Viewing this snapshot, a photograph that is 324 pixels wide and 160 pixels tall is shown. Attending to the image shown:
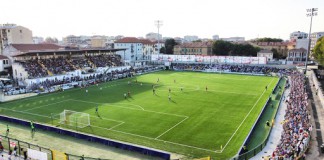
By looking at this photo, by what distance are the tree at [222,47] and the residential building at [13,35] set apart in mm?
58541

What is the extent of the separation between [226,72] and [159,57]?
72.5 feet

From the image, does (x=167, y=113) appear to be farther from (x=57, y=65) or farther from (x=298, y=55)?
(x=298, y=55)

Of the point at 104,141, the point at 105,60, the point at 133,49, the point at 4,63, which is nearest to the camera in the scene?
the point at 104,141

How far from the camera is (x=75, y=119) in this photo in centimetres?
2694

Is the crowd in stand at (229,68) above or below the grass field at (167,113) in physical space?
Answer: above

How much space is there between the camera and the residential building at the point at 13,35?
62500mm

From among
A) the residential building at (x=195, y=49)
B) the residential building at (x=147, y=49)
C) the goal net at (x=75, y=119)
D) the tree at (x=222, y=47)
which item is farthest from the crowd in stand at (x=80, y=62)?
the residential building at (x=195, y=49)

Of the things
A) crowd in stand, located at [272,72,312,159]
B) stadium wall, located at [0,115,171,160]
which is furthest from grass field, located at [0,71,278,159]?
crowd in stand, located at [272,72,312,159]

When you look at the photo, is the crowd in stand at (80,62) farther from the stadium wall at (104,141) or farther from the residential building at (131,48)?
the stadium wall at (104,141)

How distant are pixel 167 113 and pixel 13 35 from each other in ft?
175

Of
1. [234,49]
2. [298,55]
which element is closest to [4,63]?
[234,49]

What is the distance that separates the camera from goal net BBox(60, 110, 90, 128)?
84.4 feet

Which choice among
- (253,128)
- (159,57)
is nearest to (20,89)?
(253,128)

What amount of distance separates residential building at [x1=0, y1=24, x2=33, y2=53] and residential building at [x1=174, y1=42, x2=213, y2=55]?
5505 cm
